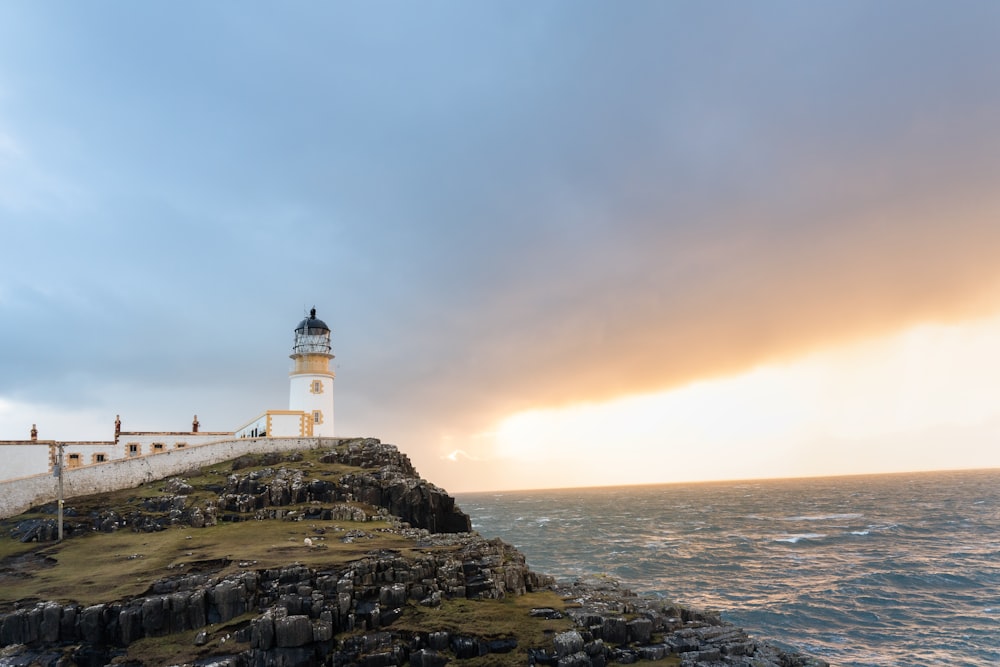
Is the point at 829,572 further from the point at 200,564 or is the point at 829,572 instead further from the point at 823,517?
the point at 823,517

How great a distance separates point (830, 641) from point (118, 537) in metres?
49.9

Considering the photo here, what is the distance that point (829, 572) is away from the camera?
61.6 m

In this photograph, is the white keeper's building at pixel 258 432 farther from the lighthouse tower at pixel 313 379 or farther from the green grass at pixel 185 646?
the green grass at pixel 185 646

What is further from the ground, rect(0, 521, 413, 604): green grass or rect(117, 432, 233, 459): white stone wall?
rect(117, 432, 233, 459): white stone wall

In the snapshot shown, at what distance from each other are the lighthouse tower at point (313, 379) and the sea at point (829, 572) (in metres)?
30.6

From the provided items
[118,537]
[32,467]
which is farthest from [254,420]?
[118,537]

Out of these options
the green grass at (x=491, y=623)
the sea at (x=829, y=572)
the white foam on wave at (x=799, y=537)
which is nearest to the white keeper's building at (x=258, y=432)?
the sea at (x=829, y=572)

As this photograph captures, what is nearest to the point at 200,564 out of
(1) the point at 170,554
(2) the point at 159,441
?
(1) the point at 170,554

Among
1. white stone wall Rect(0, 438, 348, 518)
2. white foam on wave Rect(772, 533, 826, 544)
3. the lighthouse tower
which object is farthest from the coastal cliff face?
white foam on wave Rect(772, 533, 826, 544)

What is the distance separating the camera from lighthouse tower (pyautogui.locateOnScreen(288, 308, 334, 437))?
70188 millimetres

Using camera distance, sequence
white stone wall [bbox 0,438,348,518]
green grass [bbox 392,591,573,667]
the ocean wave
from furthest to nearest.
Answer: the ocean wave < white stone wall [bbox 0,438,348,518] < green grass [bbox 392,591,573,667]

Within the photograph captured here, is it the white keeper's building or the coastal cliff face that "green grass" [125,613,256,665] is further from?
the white keeper's building

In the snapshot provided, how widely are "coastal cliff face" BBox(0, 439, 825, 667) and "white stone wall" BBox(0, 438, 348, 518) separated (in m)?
3.56

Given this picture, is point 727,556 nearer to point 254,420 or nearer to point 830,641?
point 830,641
